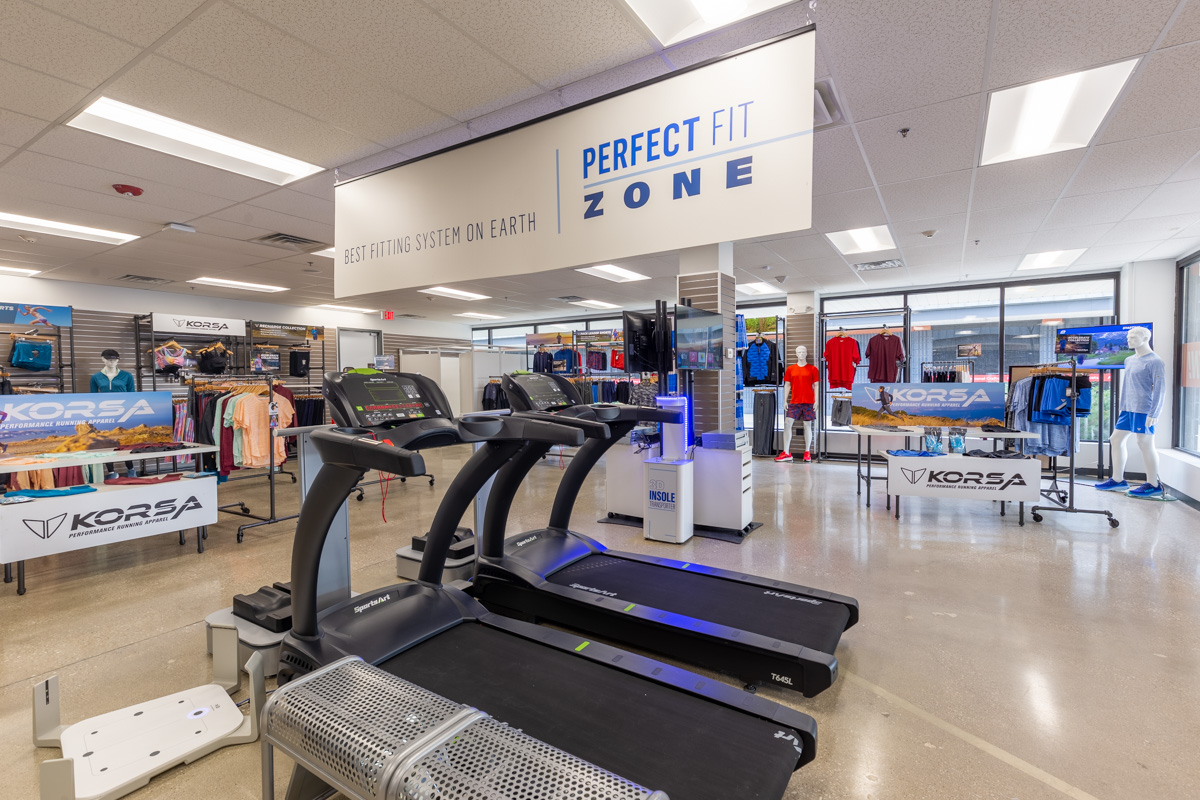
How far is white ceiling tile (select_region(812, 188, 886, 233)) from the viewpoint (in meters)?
4.58

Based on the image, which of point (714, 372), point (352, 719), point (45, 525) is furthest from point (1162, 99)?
point (45, 525)

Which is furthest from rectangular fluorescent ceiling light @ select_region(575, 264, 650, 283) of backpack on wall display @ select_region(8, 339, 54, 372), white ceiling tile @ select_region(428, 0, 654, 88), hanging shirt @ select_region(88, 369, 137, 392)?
backpack on wall display @ select_region(8, 339, 54, 372)

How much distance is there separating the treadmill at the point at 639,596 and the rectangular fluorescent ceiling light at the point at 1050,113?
2.76 metres

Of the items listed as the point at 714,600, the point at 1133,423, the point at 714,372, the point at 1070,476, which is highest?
the point at 714,372

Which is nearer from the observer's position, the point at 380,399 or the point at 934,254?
the point at 380,399

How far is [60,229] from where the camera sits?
5.38m

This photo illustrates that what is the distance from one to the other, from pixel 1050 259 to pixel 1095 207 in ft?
8.42

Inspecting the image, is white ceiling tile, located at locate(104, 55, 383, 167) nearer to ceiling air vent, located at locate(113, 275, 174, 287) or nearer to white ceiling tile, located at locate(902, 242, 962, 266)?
white ceiling tile, located at locate(902, 242, 962, 266)

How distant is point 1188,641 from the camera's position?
9.35 feet

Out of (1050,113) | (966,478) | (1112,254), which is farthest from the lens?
(1112,254)

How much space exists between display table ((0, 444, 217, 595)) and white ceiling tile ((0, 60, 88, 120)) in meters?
2.28

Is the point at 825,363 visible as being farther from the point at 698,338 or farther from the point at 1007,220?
the point at 698,338

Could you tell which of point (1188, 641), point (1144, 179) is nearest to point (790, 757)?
point (1188, 641)

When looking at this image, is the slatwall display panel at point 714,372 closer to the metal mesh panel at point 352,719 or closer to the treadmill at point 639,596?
the treadmill at point 639,596
